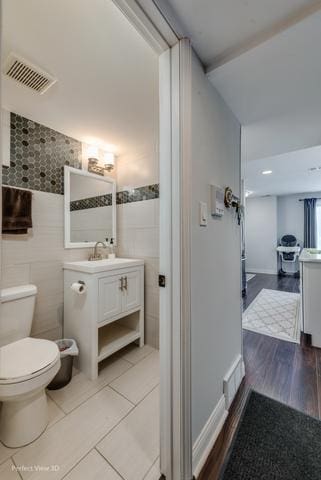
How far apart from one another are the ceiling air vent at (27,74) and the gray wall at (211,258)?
96cm

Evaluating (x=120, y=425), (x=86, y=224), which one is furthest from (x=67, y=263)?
(x=120, y=425)

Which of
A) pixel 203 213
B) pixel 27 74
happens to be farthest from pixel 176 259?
pixel 27 74

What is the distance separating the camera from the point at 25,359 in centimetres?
129

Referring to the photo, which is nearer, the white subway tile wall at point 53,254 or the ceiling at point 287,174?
the white subway tile wall at point 53,254

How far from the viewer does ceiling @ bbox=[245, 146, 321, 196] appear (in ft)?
10.3

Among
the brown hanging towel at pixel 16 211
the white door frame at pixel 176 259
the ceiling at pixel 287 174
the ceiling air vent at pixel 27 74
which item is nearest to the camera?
the white door frame at pixel 176 259

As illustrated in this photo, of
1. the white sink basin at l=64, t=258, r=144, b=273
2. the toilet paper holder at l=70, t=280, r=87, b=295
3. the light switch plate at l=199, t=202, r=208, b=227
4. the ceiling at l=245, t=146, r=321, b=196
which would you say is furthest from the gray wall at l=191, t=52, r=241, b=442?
the ceiling at l=245, t=146, r=321, b=196

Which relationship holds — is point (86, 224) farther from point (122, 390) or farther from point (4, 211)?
point (122, 390)

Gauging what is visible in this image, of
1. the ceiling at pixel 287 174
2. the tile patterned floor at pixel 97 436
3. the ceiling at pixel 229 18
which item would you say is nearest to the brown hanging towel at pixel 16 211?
the tile patterned floor at pixel 97 436

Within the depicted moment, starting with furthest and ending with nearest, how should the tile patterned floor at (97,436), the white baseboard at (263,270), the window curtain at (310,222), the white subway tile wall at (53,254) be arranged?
the white baseboard at (263,270)
the window curtain at (310,222)
the white subway tile wall at (53,254)
the tile patterned floor at (97,436)

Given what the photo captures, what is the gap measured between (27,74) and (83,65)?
0.37 meters

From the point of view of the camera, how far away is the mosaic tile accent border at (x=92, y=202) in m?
2.17

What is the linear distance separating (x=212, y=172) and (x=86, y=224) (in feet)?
5.02

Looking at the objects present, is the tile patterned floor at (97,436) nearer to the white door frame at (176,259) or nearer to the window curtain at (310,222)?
the white door frame at (176,259)
